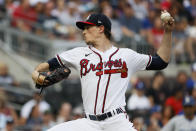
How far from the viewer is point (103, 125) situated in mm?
6059

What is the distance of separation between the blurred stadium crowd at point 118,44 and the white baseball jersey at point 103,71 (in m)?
3.50

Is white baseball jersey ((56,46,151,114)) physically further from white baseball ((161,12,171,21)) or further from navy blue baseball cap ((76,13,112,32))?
white baseball ((161,12,171,21))

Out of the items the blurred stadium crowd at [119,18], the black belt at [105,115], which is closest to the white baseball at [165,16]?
the black belt at [105,115]

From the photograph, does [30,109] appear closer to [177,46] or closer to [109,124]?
[177,46]

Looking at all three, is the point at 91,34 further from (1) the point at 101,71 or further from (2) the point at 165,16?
(2) the point at 165,16

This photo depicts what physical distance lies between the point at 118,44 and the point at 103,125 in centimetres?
778

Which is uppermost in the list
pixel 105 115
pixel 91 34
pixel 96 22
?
pixel 96 22

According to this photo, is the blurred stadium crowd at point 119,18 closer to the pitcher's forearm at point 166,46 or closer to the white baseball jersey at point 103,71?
the pitcher's forearm at point 166,46

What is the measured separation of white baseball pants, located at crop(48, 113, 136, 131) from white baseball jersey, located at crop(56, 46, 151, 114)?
115mm

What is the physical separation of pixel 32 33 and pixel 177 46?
3906 mm

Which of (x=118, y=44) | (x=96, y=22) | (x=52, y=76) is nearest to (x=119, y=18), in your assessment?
(x=118, y=44)

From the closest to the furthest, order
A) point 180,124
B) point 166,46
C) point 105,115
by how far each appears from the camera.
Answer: point 105,115, point 166,46, point 180,124

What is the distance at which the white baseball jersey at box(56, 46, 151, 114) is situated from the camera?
609 centimetres

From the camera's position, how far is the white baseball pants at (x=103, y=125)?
5993mm
